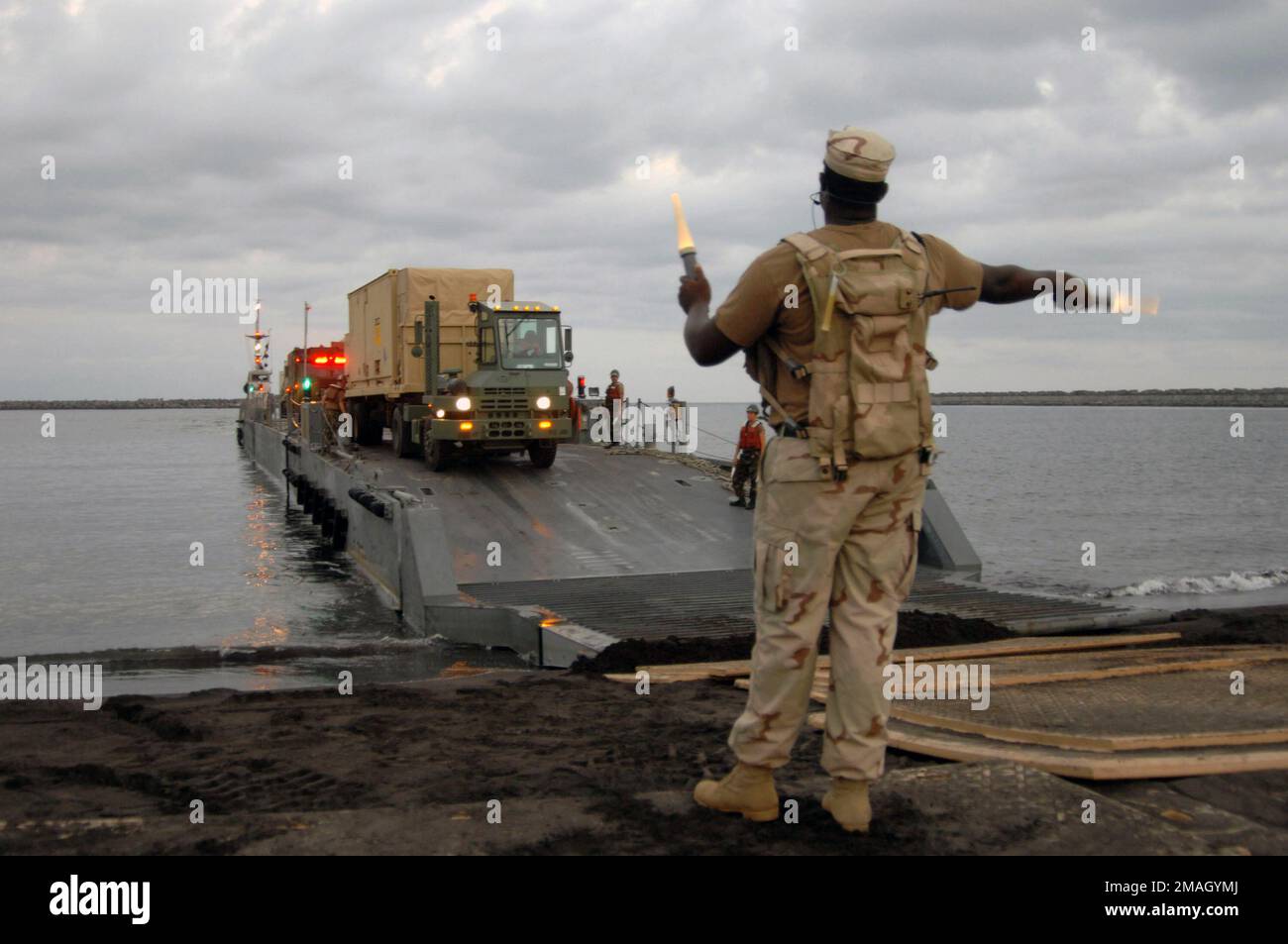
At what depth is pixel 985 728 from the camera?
514cm

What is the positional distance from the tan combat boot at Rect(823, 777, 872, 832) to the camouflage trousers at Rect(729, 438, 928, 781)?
4 cm

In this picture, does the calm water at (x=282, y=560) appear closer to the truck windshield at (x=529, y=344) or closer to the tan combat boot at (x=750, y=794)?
the truck windshield at (x=529, y=344)

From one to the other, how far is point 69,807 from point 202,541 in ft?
85.0

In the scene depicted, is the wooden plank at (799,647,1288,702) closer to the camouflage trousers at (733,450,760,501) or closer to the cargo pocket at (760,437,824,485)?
the cargo pocket at (760,437,824,485)

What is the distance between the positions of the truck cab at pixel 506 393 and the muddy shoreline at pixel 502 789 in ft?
41.4

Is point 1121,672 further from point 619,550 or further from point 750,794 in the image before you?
point 619,550

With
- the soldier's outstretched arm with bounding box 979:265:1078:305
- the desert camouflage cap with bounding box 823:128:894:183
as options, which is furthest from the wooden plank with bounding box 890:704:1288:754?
the desert camouflage cap with bounding box 823:128:894:183

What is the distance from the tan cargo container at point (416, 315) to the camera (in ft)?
73.0

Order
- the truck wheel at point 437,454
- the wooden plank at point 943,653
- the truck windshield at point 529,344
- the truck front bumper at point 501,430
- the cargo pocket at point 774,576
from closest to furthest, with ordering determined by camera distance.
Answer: the cargo pocket at point 774,576, the wooden plank at point 943,653, the truck front bumper at point 501,430, the truck wheel at point 437,454, the truck windshield at point 529,344

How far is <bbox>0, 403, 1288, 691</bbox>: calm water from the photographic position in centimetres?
1413

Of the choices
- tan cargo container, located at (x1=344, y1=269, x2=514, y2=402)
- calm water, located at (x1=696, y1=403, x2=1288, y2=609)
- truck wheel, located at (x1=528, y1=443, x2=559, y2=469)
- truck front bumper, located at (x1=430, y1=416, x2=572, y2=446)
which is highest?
tan cargo container, located at (x1=344, y1=269, x2=514, y2=402)

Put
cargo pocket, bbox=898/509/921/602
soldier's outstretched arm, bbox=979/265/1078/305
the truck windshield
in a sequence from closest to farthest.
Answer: cargo pocket, bbox=898/509/921/602
soldier's outstretched arm, bbox=979/265/1078/305
the truck windshield

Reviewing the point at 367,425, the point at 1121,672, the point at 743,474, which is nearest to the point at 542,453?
the point at 743,474

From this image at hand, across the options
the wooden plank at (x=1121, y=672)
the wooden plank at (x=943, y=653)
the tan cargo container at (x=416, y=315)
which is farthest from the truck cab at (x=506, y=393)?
the wooden plank at (x=1121, y=672)
